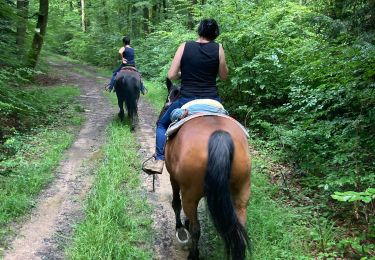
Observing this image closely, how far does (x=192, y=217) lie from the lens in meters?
3.80

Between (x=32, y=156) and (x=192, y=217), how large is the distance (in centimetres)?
483

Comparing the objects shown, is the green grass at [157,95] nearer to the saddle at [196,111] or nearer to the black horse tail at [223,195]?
the saddle at [196,111]

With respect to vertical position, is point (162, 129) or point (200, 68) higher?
point (200, 68)

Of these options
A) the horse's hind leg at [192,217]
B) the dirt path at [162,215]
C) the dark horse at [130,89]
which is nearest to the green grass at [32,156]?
the dark horse at [130,89]

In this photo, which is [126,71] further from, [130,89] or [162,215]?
[162,215]

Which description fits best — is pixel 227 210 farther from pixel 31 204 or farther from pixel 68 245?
pixel 31 204

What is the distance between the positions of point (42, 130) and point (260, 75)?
5439mm

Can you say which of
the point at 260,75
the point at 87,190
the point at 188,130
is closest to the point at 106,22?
the point at 260,75

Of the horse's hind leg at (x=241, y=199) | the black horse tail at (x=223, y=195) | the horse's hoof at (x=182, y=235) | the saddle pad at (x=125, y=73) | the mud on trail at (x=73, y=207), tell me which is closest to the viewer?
the black horse tail at (x=223, y=195)

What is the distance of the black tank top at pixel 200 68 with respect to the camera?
441cm

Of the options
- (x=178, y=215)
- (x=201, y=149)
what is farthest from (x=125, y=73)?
(x=201, y=149)

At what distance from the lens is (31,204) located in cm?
536

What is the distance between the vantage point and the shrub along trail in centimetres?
430

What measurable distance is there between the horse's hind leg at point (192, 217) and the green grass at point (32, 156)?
2116 millimetres
